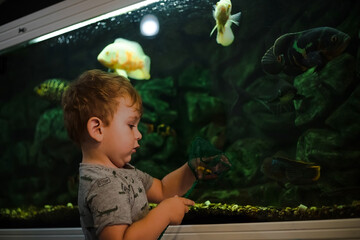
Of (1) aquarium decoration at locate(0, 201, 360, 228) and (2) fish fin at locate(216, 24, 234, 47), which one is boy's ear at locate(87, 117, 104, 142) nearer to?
(1) aquarium decoration at locate(0, 201, 360, 228)

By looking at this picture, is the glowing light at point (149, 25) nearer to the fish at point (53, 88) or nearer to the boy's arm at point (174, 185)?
the fish at point (53, 88)

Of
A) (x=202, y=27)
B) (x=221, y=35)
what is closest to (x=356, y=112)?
(x=221, y=35)

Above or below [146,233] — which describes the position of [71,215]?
below

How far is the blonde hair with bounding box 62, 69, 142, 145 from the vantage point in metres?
1.49

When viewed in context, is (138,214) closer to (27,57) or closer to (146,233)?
(146,233)

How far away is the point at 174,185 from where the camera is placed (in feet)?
5.59

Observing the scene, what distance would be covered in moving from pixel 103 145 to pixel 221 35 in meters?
1.13

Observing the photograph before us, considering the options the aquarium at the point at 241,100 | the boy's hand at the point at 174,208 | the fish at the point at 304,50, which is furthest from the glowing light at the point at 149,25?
the boy's hand at the point at 174,208

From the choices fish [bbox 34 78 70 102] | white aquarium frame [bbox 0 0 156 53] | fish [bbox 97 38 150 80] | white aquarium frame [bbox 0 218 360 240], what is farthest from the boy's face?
fish [bbox 34 78 70 102]

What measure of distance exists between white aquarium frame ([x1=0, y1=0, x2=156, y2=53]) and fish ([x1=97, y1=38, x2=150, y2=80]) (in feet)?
0.82

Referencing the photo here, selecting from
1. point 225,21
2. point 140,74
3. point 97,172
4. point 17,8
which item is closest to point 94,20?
point 140,74

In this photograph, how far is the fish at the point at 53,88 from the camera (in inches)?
117

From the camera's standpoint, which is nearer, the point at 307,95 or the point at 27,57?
the point at 307,95

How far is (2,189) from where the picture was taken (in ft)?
10.6
